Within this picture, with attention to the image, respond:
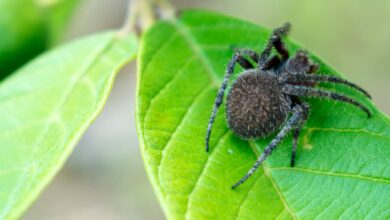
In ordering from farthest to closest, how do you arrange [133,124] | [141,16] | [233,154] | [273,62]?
[133,124] → [273,62] → [141,16] → [233,154]

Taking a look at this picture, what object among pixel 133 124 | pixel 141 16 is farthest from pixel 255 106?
pixel 133 124

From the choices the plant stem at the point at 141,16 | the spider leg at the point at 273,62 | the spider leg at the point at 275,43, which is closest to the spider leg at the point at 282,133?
the spider leg at the point at 275,43

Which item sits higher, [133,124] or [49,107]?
[49,107]

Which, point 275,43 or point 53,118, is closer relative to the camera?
point 53,118

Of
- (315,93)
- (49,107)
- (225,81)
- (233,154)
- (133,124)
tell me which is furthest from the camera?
(133,124)

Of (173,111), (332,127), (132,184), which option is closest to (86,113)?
(173,111)

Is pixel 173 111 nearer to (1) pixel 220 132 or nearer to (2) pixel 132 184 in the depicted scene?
(1) pixel 220 132

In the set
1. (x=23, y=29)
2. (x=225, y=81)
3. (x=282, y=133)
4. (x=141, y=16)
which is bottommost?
(x=282, y=133)

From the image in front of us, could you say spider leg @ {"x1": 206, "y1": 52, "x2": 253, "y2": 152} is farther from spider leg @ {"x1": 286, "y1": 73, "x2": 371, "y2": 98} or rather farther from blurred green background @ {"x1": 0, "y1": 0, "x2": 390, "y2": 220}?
blurred green background @ {"x1": 0, "y1": 0, "x2": 390, "y2": 220}

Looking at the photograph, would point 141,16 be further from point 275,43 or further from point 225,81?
point 275,43
